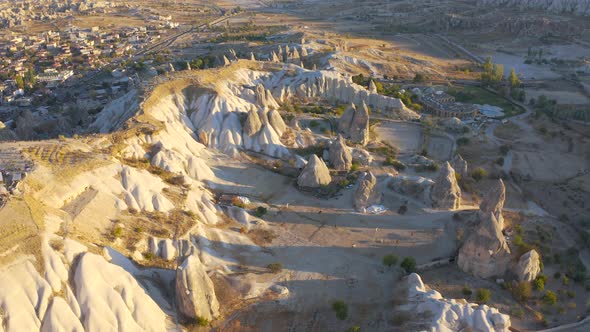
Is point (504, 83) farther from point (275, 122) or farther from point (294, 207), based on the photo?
point (294, 207)

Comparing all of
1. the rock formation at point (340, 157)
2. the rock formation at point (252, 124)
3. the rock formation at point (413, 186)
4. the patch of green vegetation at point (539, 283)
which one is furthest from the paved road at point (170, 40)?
the patch of green vegetation at point (539, 283)

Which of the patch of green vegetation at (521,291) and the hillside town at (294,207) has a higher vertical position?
the hillside town at (294,207)

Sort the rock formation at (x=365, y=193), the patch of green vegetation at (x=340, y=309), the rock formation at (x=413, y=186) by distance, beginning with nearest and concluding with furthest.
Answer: the patch of green vegetation at (x=340, y=309) → the rock formation at (x=365, y=193) → the rock formation at (x=413, y=186)

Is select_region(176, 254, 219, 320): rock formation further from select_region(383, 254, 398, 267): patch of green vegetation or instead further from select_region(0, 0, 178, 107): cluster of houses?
select_region(0, 0, 178, 107): cluster of houses

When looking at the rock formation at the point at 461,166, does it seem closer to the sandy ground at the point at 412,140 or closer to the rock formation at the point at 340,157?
the sandy ground at the point at 412,140

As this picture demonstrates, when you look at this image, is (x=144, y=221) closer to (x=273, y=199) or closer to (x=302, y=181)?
(x=273, y=199)

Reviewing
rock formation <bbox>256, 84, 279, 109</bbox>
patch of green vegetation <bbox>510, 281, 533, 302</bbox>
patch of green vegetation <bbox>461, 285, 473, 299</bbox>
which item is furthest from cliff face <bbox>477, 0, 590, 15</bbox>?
patch of green vegetation <bbox>461, 285, 473, 299</bbox>

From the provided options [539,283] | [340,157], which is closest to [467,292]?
[539,283]
